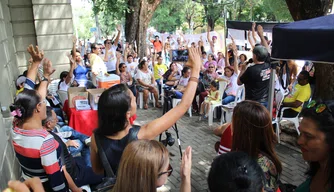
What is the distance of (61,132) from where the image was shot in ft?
14.0

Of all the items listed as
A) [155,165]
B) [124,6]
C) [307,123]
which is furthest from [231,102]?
[124,6]

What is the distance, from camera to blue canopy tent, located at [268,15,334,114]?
7.16 ft

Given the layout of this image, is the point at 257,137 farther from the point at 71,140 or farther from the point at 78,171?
the point at 71,140

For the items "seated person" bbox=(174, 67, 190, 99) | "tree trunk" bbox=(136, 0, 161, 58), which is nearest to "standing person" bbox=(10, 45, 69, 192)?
"seated person" bbox=(174, 67, 190, 99)

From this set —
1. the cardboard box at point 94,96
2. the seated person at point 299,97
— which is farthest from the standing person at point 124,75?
the seated person at point 299,97

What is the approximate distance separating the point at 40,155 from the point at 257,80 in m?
3.68

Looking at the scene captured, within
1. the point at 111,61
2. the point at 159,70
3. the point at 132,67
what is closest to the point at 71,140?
the point at 111,61

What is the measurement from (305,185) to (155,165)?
1126 millimetres

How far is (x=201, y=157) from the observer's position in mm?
5176

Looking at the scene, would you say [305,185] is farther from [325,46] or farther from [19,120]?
[19,120]

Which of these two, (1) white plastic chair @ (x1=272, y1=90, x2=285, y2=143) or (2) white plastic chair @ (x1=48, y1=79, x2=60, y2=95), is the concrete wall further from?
(1) white plastic chair @ (x1=272, y1=90, x2=285, y2=143)

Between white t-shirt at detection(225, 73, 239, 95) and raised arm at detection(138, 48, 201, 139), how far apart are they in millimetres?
5078

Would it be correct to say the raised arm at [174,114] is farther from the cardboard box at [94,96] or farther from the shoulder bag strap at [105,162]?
the cardboard box at [94,96]

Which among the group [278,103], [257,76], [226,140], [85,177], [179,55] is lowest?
[85,177]
